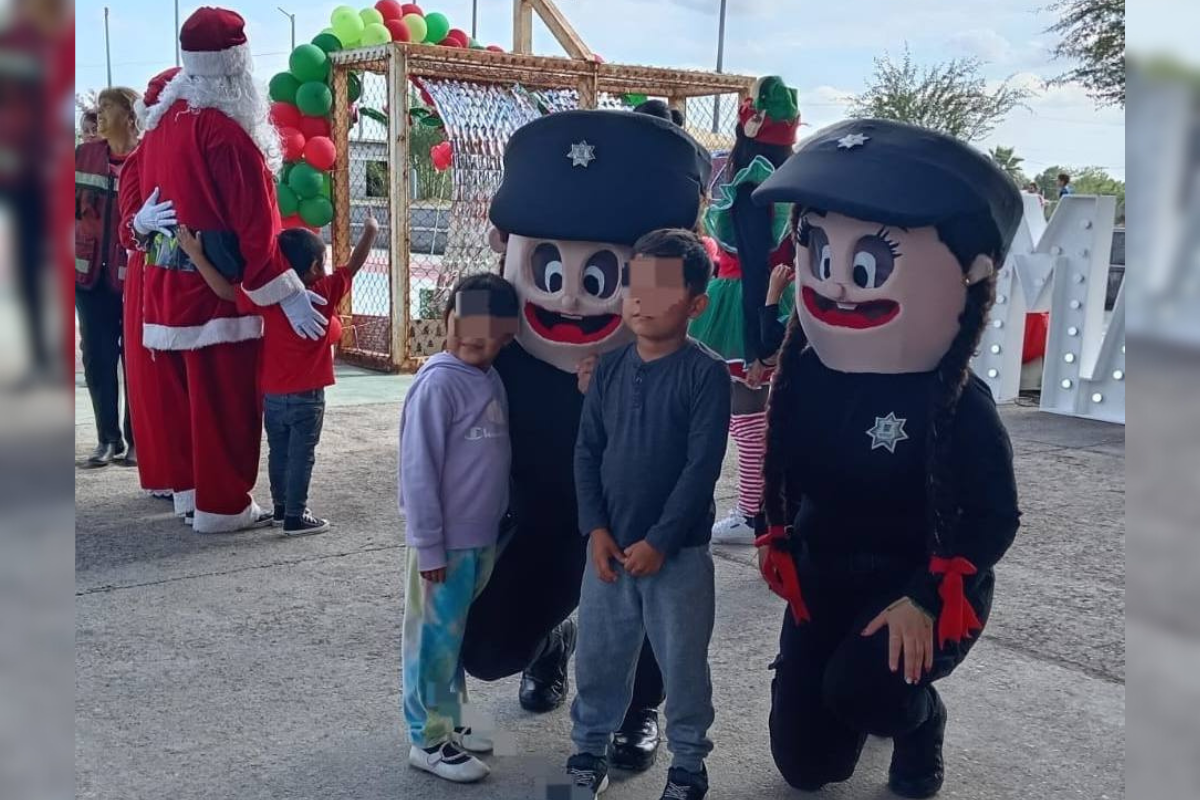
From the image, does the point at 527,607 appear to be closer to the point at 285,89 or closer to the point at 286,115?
the point at 286,115

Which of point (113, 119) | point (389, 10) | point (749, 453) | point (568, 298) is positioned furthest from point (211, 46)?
point (389, 10)

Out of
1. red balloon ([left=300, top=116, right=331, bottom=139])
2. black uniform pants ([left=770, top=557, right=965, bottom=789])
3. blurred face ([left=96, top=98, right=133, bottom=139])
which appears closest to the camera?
black uniform pants ([left=770, top=557, right=965, bottom=789])

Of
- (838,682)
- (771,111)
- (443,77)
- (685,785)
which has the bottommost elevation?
(685,785)

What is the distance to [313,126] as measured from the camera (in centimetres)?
915

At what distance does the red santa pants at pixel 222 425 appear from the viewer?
5.04 metres

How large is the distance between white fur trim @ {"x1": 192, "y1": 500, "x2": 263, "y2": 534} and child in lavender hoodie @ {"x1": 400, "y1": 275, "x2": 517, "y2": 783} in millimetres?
2408

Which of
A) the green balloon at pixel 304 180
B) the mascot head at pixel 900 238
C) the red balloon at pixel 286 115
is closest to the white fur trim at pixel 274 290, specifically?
the mascot head at pixel 900 238

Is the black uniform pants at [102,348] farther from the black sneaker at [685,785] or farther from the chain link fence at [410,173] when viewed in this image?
the black sneaker at [685,785]

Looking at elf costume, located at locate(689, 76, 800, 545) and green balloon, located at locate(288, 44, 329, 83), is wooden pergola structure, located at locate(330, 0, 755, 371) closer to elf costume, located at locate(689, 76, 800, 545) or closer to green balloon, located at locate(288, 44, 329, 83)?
green balloon, located at locate(288, 44, 329, 83)

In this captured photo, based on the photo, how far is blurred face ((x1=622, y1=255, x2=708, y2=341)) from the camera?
2.77 metres

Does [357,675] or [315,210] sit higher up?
[315,210]

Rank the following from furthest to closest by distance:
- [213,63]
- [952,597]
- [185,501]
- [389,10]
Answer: [389,10] → [185,501] → [213,63] → [952,597]

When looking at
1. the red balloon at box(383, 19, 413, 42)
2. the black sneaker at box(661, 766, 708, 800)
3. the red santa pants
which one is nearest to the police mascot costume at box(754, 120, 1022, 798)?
the black sneaker at box(661, 766, 708, 800)

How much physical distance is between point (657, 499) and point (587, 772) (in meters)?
0.69
